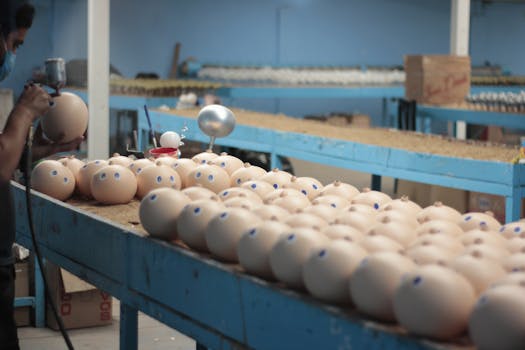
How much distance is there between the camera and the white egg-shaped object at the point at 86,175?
3727 mm

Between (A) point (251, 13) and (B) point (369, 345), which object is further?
(A) point (251, 13)

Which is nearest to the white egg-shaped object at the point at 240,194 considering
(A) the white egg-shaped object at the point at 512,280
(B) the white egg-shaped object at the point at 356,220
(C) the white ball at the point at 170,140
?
(B) the white egg-shaped object at the point at 356,220

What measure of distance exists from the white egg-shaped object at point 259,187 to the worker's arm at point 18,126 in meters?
0.78

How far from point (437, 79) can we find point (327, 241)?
7465 millimetres

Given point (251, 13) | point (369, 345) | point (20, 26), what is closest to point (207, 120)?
point (20, 26)

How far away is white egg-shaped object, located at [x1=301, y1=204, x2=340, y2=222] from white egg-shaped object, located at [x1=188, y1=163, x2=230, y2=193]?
26.8 inches

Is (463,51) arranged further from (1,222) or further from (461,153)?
(1,222)

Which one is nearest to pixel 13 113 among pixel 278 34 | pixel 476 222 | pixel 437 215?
pixel 437 215

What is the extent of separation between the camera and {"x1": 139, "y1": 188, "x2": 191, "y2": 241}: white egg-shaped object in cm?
282

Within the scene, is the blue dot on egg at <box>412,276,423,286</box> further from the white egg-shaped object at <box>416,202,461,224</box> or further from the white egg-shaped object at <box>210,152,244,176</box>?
the white egg-shaped object at <box>210,152,244,176</box>

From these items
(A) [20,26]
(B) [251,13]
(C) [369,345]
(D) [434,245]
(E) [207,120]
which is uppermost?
(B) [251,13]

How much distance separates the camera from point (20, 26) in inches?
120

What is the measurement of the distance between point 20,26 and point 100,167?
2.83ft

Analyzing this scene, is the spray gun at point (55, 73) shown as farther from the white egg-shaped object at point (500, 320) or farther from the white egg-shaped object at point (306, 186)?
the white egg-shaped object at point (500, 320)
